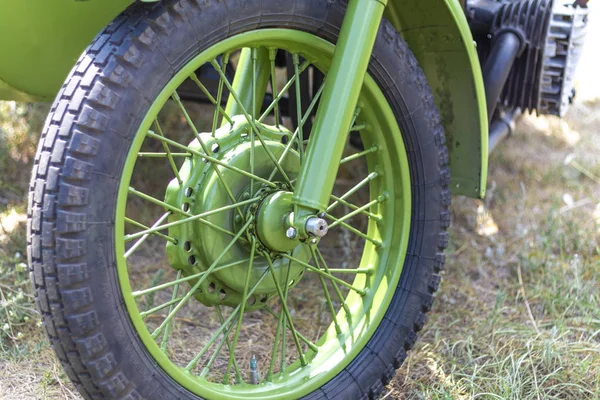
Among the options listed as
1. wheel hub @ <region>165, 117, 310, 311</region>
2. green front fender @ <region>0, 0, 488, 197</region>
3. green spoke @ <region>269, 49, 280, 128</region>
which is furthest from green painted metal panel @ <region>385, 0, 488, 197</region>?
wheel hub @ <region>165, 117, 310, 311</region>

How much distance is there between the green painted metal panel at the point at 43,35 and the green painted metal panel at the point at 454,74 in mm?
753

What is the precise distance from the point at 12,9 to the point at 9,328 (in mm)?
1010

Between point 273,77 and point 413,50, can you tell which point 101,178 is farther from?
point 413,50

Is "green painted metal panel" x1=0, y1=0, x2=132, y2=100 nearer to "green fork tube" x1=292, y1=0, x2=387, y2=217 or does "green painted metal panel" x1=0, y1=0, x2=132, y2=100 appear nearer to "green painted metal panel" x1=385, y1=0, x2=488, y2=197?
"green fork tube" x1=292, y1=0, x2=387, y2=217

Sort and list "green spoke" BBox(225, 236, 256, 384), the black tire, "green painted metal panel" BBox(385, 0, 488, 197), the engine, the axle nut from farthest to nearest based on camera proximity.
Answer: the engine, "green painted metal panel" BBox(385, 0, 488, 197), "green spoke" BBox(225, 236, 256, 384), the axle nut, the black tire

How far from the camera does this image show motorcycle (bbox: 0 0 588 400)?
1281 millimetres

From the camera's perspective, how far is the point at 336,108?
4.95 ft

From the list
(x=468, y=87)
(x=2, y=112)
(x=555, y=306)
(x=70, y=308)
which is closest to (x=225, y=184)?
(x=70, y=308)

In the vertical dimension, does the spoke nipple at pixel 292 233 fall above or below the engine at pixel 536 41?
below

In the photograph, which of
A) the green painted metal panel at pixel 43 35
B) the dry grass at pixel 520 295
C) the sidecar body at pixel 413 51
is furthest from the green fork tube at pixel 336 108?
the dry grass at pixel 520 295

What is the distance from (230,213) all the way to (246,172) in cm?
11

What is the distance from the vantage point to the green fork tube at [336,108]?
1482 mm

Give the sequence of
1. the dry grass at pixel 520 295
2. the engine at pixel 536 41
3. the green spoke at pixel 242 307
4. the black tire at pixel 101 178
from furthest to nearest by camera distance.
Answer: the engine at pixel 536 41
the dry grass at pixel 520 295
the green spoke at pixel 242 307
the black tire at pixel 101 178

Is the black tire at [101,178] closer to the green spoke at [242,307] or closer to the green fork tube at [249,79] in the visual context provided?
the green spoke at [242,307]
